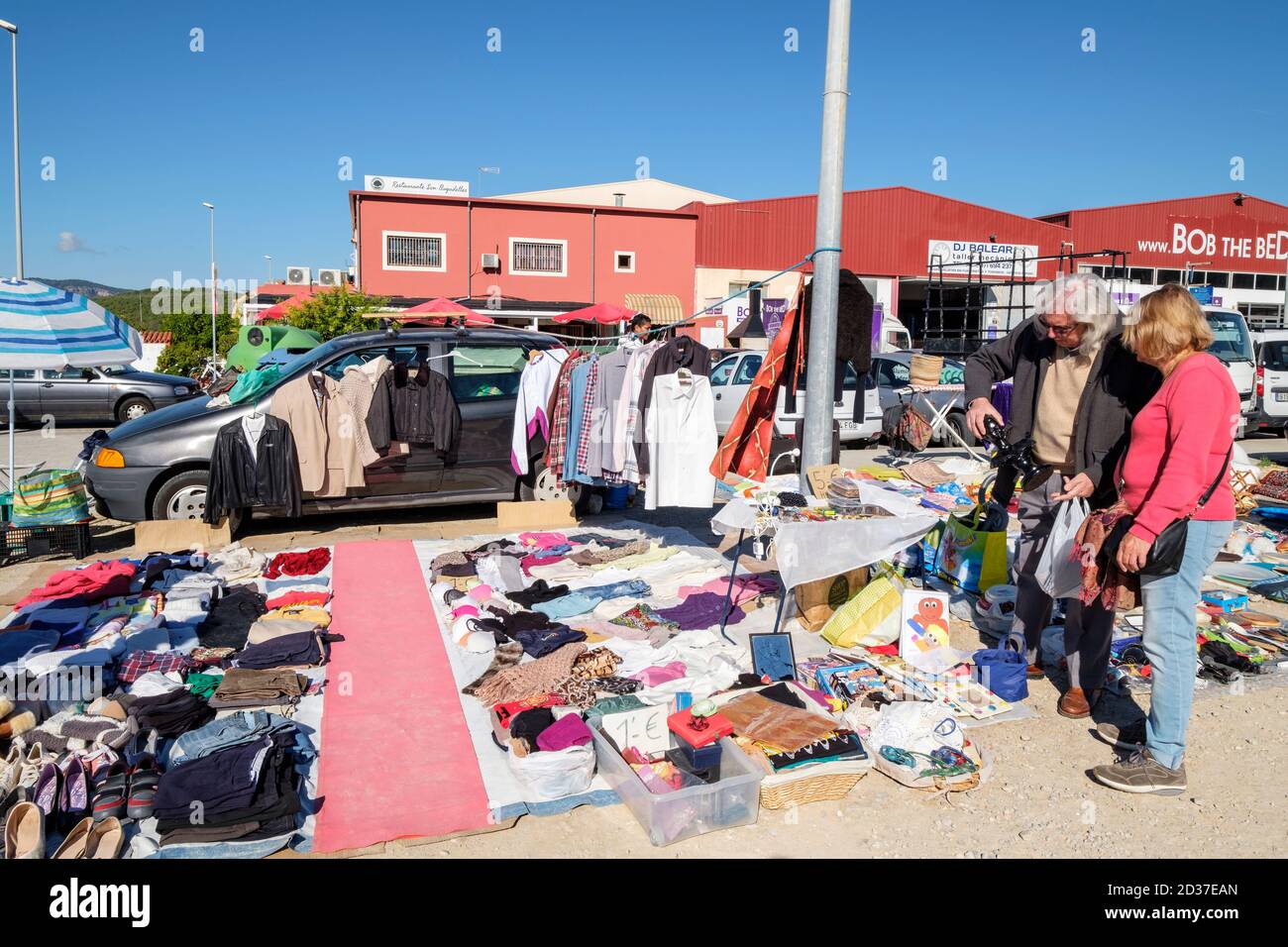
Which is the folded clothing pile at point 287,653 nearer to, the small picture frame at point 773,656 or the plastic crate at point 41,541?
the small picture frame at point 773,656

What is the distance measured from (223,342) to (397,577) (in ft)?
91.4

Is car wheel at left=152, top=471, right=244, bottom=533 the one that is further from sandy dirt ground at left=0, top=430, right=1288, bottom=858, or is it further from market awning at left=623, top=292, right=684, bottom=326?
market awning at left=623, top=292, right=684, bottom=326

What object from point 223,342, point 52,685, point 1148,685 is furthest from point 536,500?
point 223,342

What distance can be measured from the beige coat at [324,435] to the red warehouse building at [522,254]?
18.4 m

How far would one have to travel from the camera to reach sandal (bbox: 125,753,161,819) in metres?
3.71

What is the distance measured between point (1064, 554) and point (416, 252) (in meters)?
26.6

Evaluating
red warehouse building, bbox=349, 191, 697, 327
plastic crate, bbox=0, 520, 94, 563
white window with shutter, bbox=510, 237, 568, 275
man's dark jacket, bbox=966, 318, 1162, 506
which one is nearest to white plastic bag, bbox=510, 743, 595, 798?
man's dark jacket, bbox=966, 318, 1162, 506

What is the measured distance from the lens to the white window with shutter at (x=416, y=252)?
92.7ft

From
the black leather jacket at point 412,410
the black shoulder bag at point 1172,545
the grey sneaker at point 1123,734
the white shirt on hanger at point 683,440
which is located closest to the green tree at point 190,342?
the black leather jacket at point 412,410

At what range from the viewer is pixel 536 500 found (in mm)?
9203

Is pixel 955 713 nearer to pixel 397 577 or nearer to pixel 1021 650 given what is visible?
pixel 1021 650

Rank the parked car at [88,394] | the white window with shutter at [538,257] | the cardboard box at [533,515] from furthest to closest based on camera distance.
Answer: the white window with shutter at [538,257]
the parked car at [88,394]
the cardboard box at [533,515]

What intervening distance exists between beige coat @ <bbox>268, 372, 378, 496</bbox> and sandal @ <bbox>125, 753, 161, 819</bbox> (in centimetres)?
448
